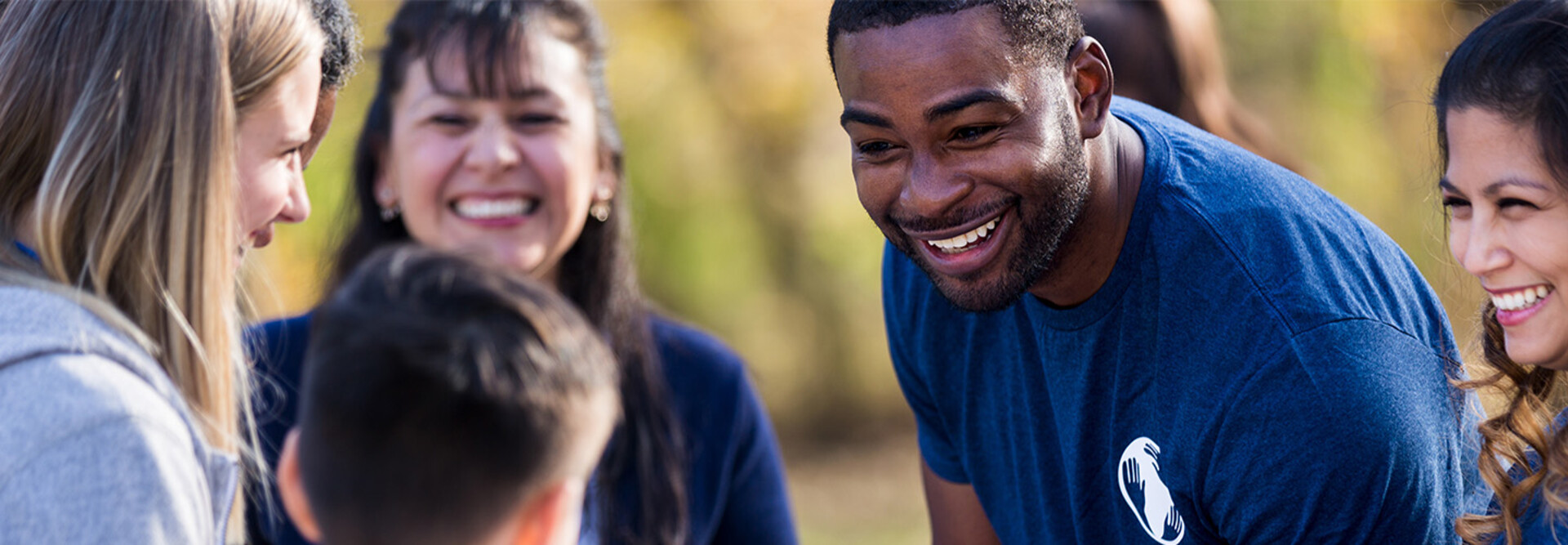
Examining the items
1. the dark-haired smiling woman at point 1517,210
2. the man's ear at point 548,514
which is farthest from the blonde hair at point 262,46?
the dark-haired smiling woman at point 1517,210

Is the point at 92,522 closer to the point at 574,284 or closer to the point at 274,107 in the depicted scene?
the point at 274,107

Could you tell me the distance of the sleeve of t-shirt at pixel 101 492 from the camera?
1598 mm

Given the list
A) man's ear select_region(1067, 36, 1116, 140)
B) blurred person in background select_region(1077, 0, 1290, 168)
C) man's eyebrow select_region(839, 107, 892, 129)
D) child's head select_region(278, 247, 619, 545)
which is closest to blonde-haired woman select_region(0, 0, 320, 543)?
child's head select_region(278, 247, 619, 545)

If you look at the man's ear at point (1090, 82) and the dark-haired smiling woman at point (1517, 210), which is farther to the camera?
the man's ear at point (1090, 82)

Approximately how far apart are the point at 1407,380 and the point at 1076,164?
0.62m

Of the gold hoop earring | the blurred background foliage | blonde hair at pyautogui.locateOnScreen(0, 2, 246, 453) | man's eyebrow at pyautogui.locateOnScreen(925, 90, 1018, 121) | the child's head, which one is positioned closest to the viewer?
the child's head

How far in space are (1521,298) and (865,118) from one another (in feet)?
3.51

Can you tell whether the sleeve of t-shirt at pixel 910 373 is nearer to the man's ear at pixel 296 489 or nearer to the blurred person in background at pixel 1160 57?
the blurred person in background at pixel 1160 57

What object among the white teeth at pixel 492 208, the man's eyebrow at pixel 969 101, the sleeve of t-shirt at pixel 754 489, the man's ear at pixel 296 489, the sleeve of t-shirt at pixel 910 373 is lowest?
the sleeve of t-shirt at pixel 754 489

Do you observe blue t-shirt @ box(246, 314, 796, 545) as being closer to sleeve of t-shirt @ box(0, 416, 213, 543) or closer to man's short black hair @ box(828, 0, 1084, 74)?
man's short black hair @ box(828, 0, 1084, 74)

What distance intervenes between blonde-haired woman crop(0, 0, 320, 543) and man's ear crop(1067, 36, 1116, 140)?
135 centimetres

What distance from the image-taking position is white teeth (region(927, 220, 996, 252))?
232 cm

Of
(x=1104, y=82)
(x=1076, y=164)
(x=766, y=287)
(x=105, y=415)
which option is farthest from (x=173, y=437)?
(x=766, y=287)

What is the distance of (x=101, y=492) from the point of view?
5.33 ft
